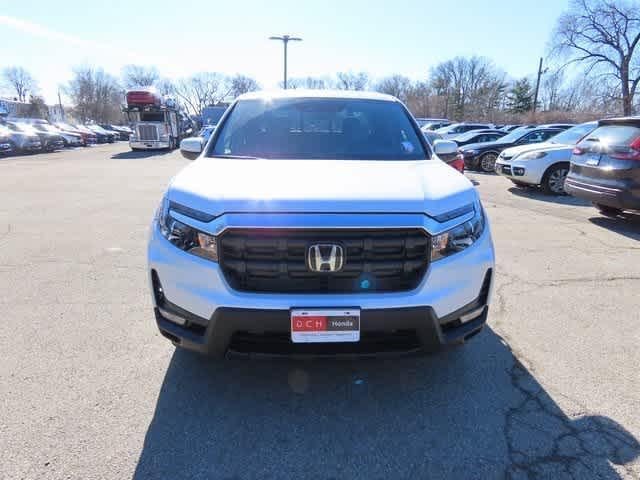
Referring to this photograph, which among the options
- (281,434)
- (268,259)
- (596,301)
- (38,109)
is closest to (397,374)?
(281,434)

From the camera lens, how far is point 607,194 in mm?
5984

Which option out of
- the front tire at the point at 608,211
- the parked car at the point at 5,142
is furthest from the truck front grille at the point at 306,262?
the parked car at the point at 5,142

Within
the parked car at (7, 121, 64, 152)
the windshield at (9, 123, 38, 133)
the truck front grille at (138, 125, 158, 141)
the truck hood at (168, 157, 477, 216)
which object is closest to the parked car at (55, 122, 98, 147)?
the parked car at (7, 121, 64, 152)

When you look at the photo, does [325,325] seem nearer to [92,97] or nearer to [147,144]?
[147,144]

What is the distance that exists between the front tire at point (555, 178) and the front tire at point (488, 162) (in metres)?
4.33

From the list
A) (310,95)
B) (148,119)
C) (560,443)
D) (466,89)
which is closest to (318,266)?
(560,443)

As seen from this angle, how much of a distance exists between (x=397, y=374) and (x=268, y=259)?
1215 mm

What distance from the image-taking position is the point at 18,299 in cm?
368

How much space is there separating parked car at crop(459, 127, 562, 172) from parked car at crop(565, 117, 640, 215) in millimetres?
6638

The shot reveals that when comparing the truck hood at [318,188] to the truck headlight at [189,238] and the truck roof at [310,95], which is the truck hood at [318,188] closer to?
the truck headlight at [189,238]

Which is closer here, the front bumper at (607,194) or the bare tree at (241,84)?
the front bumper at (607,194)

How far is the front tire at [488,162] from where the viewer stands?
13.7 m

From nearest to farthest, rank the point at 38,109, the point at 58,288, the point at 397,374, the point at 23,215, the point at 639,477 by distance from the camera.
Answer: the point at 639,477 → the point at 397,374 → the point at 58,288 → the point at 23,215 → the point at 38,109

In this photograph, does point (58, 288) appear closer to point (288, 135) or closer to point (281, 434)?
point (288, 135)
